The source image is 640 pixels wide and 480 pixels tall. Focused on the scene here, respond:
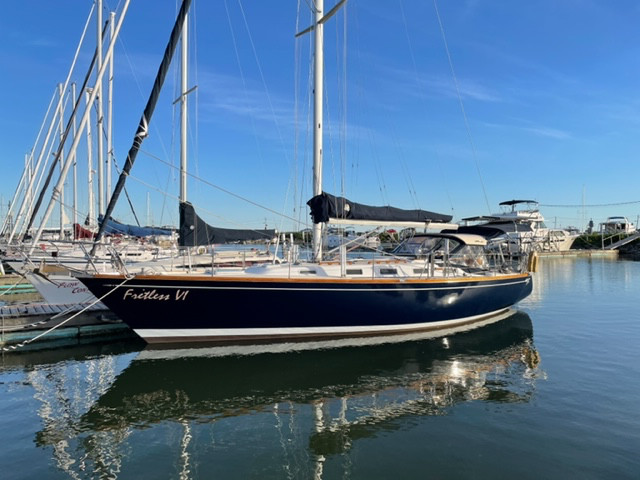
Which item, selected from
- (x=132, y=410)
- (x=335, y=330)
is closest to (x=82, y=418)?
(x=132, y=410)

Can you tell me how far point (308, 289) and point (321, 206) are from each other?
260cm

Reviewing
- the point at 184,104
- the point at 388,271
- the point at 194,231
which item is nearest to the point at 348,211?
the point at 388,271

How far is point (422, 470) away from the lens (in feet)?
18.5

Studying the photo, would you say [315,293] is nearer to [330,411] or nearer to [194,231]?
[330,411]

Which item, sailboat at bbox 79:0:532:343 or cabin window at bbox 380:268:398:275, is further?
cabin window at bbox 380:268:398:275

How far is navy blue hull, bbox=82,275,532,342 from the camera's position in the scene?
1043 cm

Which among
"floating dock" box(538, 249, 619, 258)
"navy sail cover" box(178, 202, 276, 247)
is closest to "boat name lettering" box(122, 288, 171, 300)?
"navy sail cover" box(178, 202, 276, 247)

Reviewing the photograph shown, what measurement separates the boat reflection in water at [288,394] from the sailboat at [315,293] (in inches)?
20.5

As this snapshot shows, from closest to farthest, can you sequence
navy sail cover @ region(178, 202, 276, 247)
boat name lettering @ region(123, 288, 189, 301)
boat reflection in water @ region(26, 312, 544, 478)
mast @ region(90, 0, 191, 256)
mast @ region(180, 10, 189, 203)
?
boat reflection in water @ region(26, 312, 544, 478) → boat name lettering @ region(123, 288, 189, 301) → mast @ region(90, 0, 191, 256) → navy sail cover @ region(178, 202, 276, 247) → mast @ region(180, 10, 189, 203)

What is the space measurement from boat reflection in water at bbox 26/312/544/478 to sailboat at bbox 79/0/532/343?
520mm

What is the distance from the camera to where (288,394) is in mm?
8391

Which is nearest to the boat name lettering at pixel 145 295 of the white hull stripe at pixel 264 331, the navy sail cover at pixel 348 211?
the white hull stripe at pixel 264 331

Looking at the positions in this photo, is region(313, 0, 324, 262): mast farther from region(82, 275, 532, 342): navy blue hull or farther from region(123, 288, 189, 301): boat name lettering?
region(123, 288, 189, 301): boat name lettering

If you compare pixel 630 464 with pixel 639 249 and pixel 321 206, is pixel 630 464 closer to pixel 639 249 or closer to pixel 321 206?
pixel 321 206
